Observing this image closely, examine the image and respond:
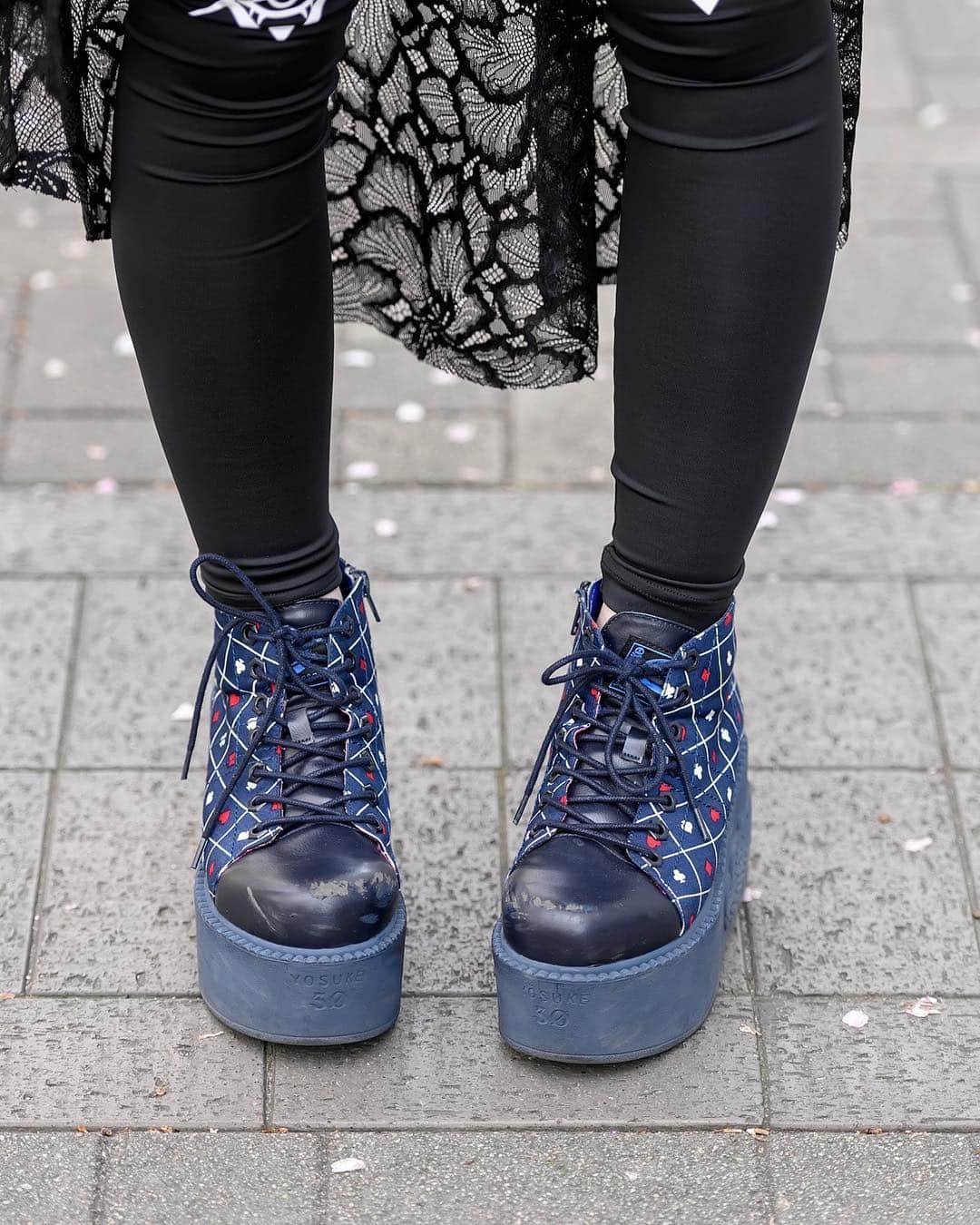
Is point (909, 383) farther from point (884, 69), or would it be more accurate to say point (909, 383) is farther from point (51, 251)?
point (51, 251)

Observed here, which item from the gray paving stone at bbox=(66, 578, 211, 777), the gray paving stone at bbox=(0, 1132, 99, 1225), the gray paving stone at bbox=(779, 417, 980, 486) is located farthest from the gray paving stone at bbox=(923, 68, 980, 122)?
the gray paving stone at bbox=(0, 1132, 99, 1225)

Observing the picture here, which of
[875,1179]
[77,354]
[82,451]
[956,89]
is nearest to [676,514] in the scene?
[875,1179]

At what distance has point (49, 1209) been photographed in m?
1.12

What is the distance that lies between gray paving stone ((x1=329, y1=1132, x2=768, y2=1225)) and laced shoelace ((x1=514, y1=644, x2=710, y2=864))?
0.75 feet

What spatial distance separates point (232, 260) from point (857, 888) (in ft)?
2.69

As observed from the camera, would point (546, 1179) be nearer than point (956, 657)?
Yes

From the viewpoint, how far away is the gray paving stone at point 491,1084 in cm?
120

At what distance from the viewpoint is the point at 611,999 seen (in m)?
1.19

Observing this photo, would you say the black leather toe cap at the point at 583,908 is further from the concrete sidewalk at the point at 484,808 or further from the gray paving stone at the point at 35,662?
the gray paving stone at the point at 35,662

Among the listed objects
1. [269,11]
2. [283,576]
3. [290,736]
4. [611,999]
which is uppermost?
[269,11]

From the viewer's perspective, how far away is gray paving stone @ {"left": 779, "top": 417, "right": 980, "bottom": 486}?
A: 2.11 metres

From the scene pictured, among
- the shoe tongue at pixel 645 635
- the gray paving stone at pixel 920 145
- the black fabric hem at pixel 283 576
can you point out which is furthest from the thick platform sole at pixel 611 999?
the gray paving stone at pixel 920 145

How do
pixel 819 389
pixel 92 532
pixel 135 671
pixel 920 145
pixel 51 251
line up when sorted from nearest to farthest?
pixel 135 671 → pixel 92 532 → pixel 819 389 → pixel 51 251 → pixel 920 145

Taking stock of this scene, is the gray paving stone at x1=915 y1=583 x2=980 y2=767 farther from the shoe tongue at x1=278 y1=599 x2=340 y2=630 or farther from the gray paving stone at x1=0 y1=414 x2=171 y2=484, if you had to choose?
the gray paving stone at x1=0 y1=414 x2=171 y2=484
